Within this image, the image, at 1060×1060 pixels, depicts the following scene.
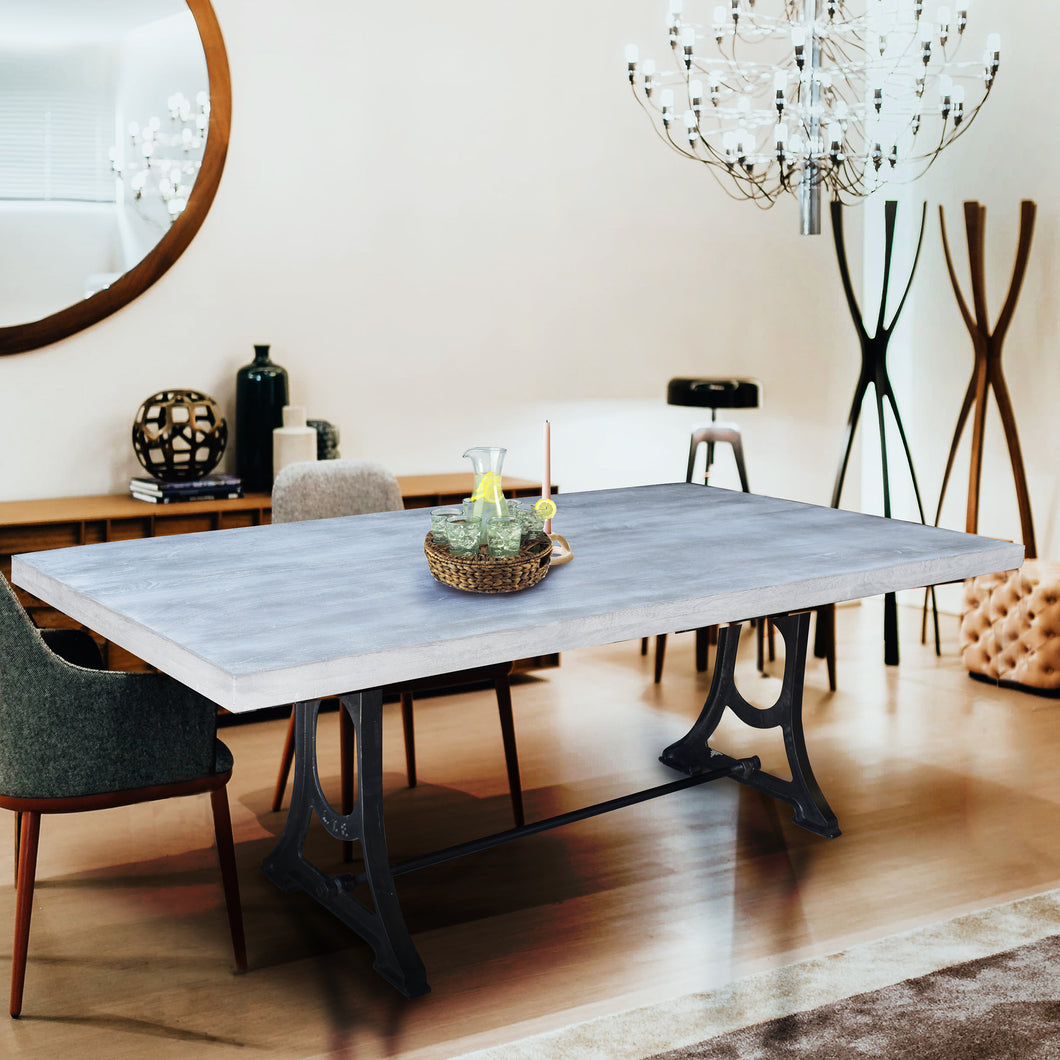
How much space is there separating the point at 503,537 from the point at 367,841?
65 cm

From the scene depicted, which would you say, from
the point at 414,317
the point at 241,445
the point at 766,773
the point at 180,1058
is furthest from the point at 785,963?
the point at 414,317

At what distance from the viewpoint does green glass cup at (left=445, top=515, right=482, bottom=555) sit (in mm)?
2371

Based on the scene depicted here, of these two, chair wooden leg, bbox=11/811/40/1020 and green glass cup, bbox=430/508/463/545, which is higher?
green glass cup, bbox=430/508/463/545

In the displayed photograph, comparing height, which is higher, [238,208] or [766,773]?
[238,208]

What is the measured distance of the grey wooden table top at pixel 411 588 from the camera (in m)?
2.00

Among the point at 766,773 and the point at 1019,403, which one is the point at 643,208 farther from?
the point at 766,773

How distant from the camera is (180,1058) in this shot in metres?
2.20

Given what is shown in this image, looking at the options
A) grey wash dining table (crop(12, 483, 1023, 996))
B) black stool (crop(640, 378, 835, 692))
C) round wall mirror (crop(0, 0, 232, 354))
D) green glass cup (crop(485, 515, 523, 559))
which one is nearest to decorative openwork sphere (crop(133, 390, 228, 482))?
round wall mirror (crop(0, 0, 232, 354))

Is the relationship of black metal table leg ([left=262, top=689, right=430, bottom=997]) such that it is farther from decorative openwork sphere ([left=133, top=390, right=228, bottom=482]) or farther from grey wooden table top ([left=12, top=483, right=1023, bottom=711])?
decorative openwork sphere ([left=133, top=390, right=228, bottom=482])

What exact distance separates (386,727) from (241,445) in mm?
1074

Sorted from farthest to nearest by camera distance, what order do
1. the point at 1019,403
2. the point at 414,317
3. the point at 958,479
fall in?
1. the point at 958,479
2. the point at 1019,403
3. the point at 414,317

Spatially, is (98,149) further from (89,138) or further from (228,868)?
(228,868)

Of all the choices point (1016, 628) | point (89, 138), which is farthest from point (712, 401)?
point (89, 138)

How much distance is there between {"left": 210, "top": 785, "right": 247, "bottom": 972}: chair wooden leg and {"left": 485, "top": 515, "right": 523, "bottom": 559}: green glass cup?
2.29 ft
